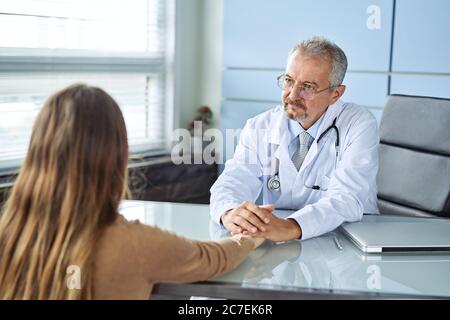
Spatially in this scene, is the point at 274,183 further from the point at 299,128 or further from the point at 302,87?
the point at 302,87

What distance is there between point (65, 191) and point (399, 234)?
863 millimetres

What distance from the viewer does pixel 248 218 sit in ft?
5.00

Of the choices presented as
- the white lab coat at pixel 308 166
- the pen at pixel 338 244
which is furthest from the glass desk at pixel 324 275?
the white lab coat at pixel 308 166

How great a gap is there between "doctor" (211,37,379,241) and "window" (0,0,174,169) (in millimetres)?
906

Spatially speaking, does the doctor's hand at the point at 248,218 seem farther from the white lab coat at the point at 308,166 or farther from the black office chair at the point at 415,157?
the black office chair at the point at 415,157

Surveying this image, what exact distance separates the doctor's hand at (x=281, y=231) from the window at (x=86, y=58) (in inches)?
47.3

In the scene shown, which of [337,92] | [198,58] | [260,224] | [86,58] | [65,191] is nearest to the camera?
[65,191]

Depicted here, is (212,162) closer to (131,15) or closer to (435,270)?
(131,15)

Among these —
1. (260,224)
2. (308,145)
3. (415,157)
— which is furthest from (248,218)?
(415,157)

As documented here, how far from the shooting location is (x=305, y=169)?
1.98m

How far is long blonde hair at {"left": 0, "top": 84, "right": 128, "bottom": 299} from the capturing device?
1.08m

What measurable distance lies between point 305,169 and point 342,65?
386 mm

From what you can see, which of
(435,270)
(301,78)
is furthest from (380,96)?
(435,270)

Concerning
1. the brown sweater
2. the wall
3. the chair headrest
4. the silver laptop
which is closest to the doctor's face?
the chair headrest
